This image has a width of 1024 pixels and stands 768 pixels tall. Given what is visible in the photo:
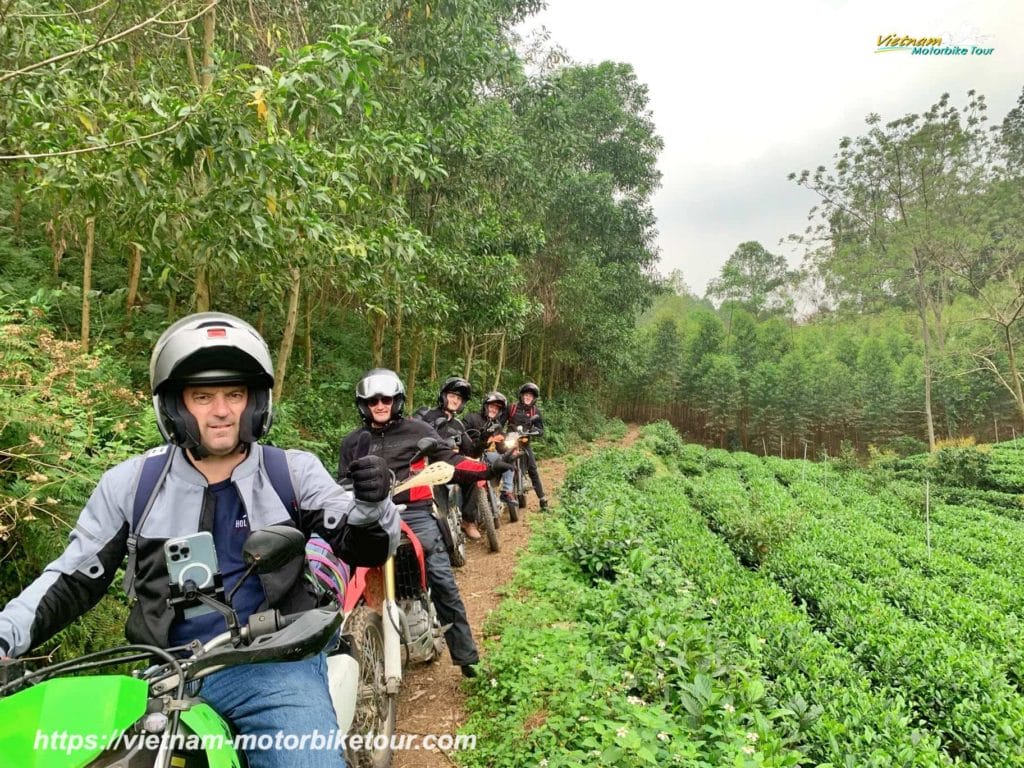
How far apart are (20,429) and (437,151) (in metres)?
6.80

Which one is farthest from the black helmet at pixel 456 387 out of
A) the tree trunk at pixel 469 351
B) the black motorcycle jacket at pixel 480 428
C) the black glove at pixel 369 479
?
the tree trunk at pixel 469 351

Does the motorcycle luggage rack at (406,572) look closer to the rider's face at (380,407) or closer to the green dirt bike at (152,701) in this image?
the rider's face at (380,407)

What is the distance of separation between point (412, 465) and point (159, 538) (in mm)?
2361

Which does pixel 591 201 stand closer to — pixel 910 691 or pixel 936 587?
pixel 936 587

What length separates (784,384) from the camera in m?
38.6

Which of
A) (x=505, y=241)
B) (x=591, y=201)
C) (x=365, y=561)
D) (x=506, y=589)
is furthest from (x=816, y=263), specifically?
(x=365, y=561)

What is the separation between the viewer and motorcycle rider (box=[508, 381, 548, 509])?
9742 mm

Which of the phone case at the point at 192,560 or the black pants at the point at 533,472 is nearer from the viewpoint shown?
the phone case at the point at 192,560

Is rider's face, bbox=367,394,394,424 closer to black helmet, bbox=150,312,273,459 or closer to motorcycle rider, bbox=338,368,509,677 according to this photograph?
motorcycle rider, bbox=338,368,509,677

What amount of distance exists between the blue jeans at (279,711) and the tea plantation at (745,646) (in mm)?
1728

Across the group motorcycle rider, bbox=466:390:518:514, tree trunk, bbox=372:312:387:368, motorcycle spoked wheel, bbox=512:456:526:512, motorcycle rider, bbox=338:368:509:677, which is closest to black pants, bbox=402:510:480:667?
motorcycle rider, bbox=338:368:509:677

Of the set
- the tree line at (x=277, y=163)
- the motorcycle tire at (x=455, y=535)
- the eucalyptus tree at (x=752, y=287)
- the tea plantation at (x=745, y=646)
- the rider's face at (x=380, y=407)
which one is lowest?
the tea plantation at (x=745, y=646)

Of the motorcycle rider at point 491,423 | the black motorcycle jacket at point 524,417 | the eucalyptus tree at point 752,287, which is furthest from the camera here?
the eucalyptus tree at point 752,287

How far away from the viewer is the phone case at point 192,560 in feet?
5.34
